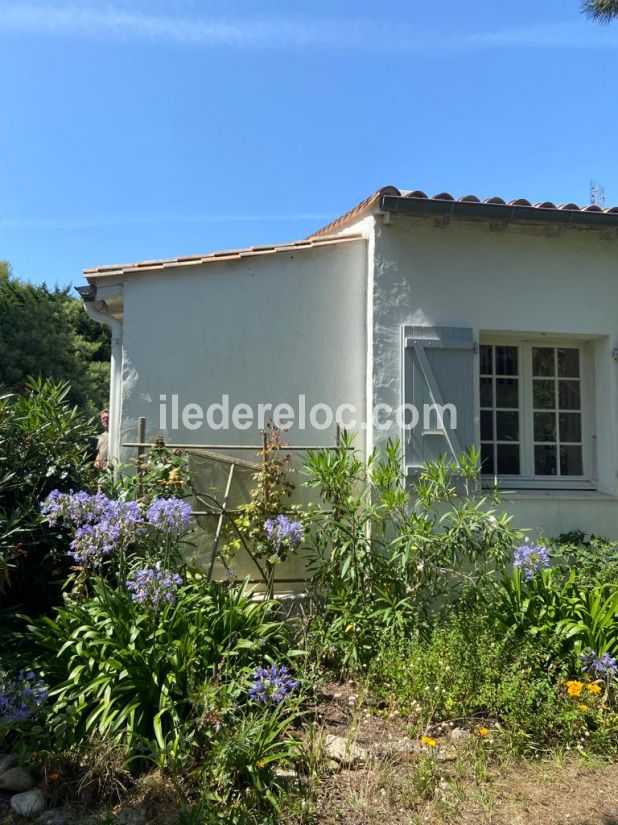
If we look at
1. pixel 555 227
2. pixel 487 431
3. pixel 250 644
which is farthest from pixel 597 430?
pixel 250 644

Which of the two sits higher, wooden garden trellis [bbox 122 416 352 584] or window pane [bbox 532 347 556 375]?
window pane [bbox 532 347 556 375]

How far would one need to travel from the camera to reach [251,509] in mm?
4793

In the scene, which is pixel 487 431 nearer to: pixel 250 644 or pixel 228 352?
pixel 228 352

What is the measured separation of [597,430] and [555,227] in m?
1.99

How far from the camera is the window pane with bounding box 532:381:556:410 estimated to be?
5.61 metres

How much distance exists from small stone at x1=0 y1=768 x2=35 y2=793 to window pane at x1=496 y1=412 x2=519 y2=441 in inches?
178

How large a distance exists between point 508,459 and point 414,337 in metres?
1.55

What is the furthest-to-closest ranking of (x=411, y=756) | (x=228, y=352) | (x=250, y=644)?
1. (x=228, y=352)
2. (x=250, y=644)
3. (x=411, y=756)

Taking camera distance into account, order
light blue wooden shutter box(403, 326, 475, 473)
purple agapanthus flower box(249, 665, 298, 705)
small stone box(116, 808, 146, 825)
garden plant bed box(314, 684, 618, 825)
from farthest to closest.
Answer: light blue wooden shutter box(403, 326, 475, 473)
purple agapanthus flower box(249, 665, 298, 705)
garden plant bed box(314, 684, 618, 825)
small stone box(116, 808, 146, 825)

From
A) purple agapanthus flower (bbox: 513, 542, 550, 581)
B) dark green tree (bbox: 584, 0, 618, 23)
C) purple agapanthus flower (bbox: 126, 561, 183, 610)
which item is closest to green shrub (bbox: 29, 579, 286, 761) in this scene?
purple agapanthus flower (bbox: 126, 561, 183, 610)

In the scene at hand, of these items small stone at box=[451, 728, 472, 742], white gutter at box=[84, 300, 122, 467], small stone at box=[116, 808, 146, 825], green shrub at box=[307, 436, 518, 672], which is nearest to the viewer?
small stone at box=[116, 808, 146, 825]

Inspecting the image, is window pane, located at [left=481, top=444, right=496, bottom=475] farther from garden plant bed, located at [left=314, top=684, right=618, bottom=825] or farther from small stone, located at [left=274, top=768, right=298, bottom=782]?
small stone, located at [left=274, top=768, right=298, bottom=782]

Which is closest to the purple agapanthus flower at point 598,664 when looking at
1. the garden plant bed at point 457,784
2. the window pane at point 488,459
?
the garden plant bed at point 457,784

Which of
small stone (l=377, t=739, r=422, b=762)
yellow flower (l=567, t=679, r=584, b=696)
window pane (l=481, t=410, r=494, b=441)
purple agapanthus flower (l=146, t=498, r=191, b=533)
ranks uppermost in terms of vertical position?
window pane (l=481, t=410, r=494, b=441)
